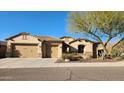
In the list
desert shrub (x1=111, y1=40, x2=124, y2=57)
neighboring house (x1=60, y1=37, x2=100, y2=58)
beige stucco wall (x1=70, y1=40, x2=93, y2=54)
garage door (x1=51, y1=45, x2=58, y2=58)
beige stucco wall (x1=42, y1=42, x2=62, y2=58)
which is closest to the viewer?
desert shrub (x1=111, y1=40, x2=124, y2=57)

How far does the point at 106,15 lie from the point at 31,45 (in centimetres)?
658

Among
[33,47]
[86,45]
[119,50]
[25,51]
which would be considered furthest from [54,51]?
[119,50]

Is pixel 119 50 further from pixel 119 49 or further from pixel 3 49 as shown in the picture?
pixel 3 49

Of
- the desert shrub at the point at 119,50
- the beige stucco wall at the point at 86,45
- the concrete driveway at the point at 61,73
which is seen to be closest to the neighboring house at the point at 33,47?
the beige stucco wall at the point at 86,45

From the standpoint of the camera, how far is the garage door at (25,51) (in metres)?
20.3

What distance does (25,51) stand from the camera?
21.1m

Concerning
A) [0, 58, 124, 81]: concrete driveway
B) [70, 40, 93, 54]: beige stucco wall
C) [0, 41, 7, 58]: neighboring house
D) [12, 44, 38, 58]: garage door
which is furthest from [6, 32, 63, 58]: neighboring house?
[0, 58, 124, 81]: concrete driveway

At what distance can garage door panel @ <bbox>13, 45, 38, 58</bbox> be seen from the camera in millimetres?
20381

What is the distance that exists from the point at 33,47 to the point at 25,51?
983mm

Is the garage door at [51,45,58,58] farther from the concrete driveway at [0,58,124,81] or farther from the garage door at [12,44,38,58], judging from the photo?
the concrete driveway at [0,58,124,81]

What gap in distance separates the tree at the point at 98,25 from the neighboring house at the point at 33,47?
2094mm
